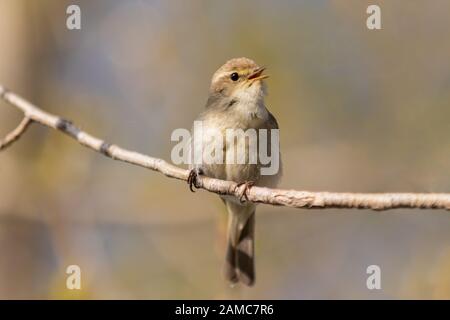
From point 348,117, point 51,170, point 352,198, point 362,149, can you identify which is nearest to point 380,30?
point 348,117

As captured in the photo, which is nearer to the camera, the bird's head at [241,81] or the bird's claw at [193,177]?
the bird's claw at [193,177]

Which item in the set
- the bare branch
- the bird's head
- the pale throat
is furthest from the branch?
the bird's head

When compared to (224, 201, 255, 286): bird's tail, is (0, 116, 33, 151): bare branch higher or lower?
higher

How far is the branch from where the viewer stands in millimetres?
2740

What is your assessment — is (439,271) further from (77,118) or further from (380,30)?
(77,118)

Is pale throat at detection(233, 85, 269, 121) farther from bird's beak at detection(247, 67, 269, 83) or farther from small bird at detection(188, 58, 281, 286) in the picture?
bird's beak at detection(247, 67, 269, 83)

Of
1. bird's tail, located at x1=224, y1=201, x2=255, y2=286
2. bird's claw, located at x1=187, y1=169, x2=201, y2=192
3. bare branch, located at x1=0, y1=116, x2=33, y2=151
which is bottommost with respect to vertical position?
bird's tail, located at x1=224, y1=201, x2=255, y2=286

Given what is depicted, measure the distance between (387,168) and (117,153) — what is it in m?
2.88

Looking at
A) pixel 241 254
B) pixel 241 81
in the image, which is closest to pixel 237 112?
pixel 241 81

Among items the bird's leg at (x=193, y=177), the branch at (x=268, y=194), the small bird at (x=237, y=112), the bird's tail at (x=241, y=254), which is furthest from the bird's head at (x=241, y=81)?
the bird's tail at (x=241, y=254)

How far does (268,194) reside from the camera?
Result: 3391 mm

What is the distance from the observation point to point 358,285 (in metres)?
6.41

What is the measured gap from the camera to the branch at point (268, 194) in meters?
2.74

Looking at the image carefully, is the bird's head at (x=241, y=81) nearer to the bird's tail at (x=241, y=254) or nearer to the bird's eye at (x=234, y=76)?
the bird's eye at (x=234, y=76)
